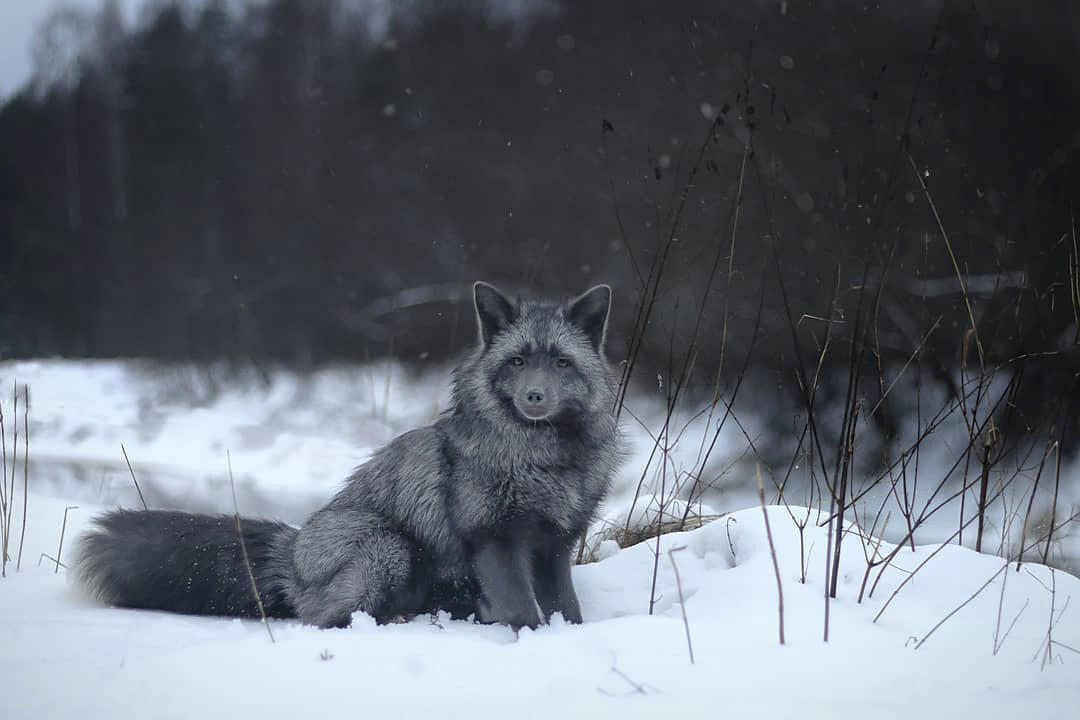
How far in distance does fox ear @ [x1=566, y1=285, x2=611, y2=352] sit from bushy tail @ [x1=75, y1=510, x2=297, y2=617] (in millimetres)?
1560

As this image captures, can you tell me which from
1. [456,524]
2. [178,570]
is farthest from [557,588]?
[178,570]

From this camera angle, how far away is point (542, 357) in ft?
10.5

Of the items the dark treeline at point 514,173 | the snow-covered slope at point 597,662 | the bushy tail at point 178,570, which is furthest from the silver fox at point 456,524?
the dark treeline at point 514,173

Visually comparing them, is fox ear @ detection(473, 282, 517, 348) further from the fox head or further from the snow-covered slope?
the snow-covered slope

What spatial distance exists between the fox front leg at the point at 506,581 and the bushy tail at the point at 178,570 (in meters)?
0.83

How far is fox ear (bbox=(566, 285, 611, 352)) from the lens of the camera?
3.33 m

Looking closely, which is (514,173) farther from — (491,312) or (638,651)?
(638,651)

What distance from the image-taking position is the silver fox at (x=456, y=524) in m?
3.02

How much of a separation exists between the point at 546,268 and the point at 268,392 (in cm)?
381

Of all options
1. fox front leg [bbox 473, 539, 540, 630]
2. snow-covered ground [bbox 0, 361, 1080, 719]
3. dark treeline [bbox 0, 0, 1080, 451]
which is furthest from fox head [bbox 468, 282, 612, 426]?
dark treeline [bbox 0, 0, 1080, 451]

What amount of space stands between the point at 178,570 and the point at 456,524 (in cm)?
117

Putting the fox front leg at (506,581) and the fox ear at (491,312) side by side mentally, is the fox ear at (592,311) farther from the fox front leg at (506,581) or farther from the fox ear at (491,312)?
the fox front leg at (506,581)

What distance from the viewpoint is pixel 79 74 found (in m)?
10.0

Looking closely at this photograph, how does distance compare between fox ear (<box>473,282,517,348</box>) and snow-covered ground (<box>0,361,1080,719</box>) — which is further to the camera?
fox ear (<box>473,282,517,348</box>)
